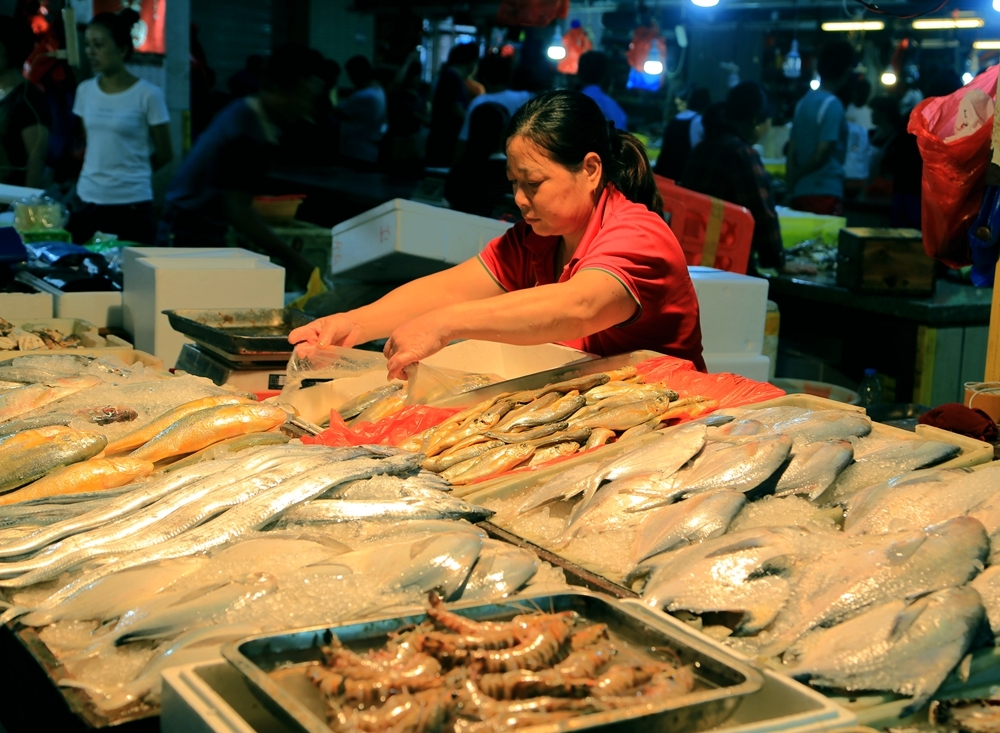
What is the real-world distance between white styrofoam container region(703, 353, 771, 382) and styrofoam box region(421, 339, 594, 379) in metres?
1.36

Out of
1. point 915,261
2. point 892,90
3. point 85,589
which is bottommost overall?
point 85,589

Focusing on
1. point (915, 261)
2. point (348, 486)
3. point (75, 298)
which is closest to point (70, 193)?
point (75, 298)

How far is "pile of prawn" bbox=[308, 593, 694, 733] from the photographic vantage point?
1.39 meters

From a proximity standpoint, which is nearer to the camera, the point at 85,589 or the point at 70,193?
the point at 85,589

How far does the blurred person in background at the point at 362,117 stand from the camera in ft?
39.5

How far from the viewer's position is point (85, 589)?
1.89 metres

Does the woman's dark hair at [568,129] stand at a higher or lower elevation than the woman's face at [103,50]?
lower

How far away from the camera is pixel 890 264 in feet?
21.6

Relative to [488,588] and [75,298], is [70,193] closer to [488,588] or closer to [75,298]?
[75,298]

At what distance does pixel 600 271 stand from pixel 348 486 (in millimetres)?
1267

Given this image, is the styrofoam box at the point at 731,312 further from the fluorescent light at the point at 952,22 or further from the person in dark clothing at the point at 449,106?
the fluorescent light at the point at 952,22

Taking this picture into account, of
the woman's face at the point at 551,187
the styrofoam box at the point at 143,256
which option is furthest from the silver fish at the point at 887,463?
the styrofoam box at the point at 143,256

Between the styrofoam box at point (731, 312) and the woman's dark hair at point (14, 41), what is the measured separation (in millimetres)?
5097

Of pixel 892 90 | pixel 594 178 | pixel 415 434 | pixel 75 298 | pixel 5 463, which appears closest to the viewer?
pixel 5 463
